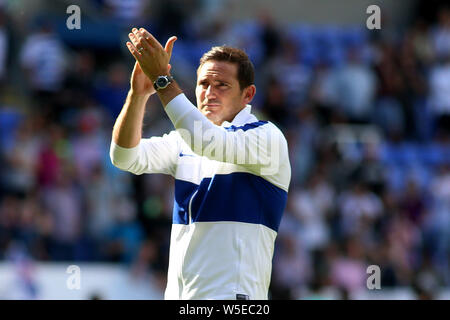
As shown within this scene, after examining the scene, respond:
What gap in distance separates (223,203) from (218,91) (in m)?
0.66

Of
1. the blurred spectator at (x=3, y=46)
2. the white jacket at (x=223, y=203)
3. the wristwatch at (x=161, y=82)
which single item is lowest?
the white jacket at (x=223, y=203)

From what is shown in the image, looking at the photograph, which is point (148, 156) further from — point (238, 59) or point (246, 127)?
point (238, 59)

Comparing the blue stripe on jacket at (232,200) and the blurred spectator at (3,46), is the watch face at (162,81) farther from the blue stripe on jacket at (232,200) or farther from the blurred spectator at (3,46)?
the blurred spectator at (3,46)

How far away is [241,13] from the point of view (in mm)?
16188

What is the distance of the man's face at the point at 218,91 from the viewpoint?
15.3 ft

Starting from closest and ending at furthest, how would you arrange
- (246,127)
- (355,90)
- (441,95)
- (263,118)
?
1. (246,127)
2. (263,118)
3. (355,90)
4. (441,95)

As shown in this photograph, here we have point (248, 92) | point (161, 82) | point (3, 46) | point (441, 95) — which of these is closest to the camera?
point (161, 82)

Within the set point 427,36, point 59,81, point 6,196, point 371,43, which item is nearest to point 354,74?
point 371,43

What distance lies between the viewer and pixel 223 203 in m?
4.39

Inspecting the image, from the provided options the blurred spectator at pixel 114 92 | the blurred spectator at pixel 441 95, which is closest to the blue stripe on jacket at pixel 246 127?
the blurred spectator at pixel 114 92

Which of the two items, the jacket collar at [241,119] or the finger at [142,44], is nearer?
the finger at [142,44]

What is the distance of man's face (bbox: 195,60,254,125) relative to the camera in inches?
183
